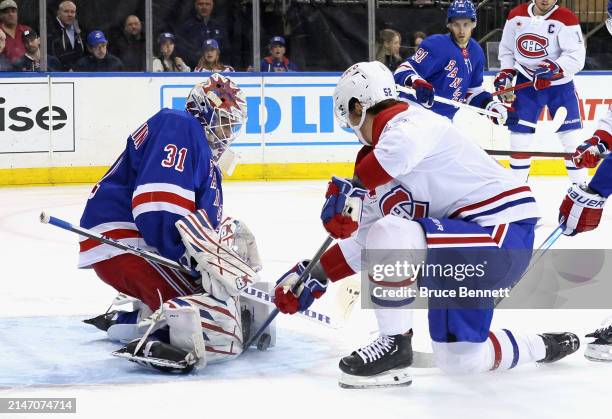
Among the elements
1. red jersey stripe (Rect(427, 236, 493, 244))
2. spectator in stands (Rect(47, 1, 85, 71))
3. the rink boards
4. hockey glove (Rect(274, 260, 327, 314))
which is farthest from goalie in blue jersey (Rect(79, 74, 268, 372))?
A: spectator in stands (Rect(47, 1, 85, 71))

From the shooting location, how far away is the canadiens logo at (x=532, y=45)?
265 inches

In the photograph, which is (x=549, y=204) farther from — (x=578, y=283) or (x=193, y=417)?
(x=193, y=417)

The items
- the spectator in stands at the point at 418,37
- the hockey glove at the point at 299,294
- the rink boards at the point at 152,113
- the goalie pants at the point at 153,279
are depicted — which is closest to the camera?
the hockey glove at the point at 299,294

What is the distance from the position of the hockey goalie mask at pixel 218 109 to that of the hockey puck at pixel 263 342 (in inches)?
20.5

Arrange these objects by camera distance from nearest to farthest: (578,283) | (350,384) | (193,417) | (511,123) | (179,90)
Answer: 1. (193,417)
2. (350,384)
3. (578,283)
4. (511,123)
5. (179,90)

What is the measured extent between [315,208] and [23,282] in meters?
2.65

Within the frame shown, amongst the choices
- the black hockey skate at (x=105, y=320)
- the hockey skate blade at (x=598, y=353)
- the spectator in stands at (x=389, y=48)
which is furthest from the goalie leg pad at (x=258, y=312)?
the spectator in stands at (x=389, y=48)

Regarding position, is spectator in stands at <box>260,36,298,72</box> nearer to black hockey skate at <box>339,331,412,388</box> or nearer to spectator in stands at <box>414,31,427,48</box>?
spectator in stands at <box>414,31,427,48</box>

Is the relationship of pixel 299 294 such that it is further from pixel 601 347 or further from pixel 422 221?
pixel 601 347

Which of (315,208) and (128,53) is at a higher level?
(128,53)

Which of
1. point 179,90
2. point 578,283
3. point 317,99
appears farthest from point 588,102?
point 578,283

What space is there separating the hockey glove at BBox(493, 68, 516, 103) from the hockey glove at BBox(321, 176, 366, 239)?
4.31 metres

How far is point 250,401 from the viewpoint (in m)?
2.62

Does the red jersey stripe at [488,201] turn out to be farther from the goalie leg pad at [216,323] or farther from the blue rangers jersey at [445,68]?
the blue rangers jersey at [445,68]
